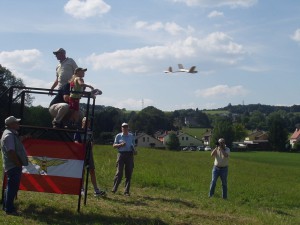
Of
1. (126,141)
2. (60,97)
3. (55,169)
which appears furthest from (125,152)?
(55,169)

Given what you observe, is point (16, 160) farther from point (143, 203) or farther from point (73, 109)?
point (143, 203)

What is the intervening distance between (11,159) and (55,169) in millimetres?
924

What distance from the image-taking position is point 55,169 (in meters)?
8.45

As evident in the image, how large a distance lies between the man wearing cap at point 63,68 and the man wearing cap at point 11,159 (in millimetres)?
1647

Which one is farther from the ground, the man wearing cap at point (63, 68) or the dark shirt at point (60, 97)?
the man wearing cap at point (63, 68)

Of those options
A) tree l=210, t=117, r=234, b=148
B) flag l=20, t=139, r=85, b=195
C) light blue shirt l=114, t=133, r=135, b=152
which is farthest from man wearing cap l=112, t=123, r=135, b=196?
tree l=210, t=117, r=234, b=148

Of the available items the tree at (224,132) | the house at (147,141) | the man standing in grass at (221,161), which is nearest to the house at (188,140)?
the tree at (224,132)

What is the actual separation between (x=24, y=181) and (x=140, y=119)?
109 m

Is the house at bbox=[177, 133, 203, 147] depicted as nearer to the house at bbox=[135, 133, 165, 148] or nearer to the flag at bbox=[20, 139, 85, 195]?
the house at bbox=[135, 133, 165, 148]

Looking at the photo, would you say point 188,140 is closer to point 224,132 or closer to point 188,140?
point 188,140

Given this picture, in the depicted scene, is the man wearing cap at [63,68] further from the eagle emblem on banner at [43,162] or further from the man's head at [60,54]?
the eagle emblem on banner at [43,162]

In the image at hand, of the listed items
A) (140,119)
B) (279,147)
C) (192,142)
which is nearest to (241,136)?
(192,142)

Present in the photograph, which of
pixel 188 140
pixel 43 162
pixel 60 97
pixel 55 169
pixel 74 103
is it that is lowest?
pixel 188 140

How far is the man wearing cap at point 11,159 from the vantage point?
7719 millimetres
